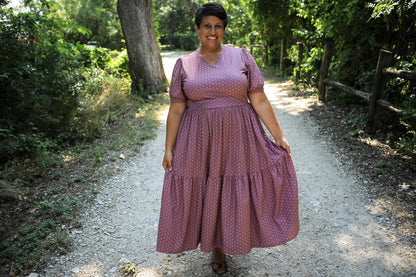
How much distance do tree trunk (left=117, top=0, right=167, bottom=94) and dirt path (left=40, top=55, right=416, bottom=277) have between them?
4.19 meters

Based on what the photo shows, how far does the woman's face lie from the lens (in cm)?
195

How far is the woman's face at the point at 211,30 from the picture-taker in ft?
6.41

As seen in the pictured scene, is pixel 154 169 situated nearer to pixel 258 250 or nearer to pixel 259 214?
pixel 258 250

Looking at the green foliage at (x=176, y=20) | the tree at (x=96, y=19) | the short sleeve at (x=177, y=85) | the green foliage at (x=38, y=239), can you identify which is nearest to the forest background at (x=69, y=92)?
the green foliage at (x=38, y=239)

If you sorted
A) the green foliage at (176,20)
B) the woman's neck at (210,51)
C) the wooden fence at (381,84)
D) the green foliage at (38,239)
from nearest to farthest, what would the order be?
1. the woman's neck at (210,51)
2. the green foliage at (38,239)
3. the wooden fence at (381,84)
4. the green foliage at (176,20)

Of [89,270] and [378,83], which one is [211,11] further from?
[378,83]

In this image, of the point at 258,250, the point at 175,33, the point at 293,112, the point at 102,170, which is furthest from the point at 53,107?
the point at 175,33

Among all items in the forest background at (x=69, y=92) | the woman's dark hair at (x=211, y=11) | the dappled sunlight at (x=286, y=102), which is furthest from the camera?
the dappled sunlight at (x=286, y=102)

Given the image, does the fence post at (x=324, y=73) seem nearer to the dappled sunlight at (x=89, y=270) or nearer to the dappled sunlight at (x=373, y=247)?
the dappled sunlight at (x=373, y=247)

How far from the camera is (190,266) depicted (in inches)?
97.4

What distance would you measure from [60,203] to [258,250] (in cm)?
225

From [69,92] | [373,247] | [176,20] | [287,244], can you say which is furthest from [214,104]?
[176,20]

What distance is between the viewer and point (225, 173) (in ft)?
6.53

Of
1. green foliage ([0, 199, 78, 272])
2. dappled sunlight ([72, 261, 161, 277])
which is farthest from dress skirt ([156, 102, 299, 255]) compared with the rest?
green foliage ([0, 199, 78, 272])
